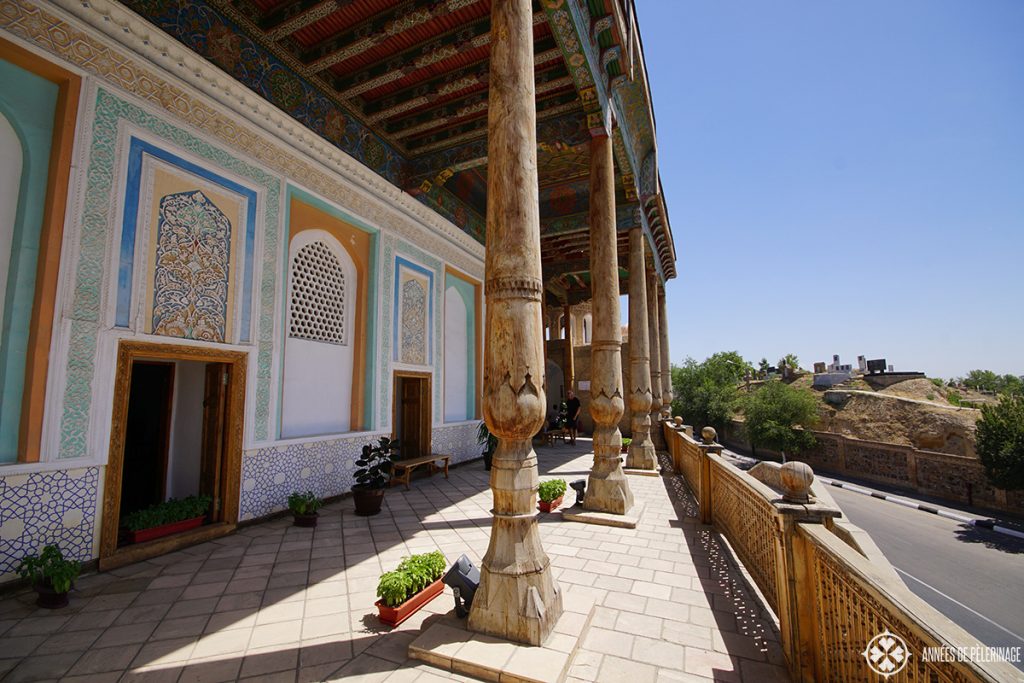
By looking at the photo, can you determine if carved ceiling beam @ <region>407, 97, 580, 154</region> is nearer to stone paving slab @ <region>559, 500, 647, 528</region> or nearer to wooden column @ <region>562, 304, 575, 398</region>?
stone paving slab @ <region>559, 500, 647, 528</region>

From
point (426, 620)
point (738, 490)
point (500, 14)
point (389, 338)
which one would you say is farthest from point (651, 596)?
point (389, 338)

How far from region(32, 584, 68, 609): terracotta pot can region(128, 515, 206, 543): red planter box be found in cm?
112

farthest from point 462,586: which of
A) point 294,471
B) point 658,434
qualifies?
point 658,434

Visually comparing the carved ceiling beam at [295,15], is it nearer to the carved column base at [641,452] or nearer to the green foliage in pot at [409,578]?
the green foliage in pot at [409,578]

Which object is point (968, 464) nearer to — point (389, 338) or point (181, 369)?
point (389, 338)

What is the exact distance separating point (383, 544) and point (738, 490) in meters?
3.62

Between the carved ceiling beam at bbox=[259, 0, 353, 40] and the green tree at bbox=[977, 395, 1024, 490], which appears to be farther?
the green tree at bbox=[977, 395, 1024, 490]

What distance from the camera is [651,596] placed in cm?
351

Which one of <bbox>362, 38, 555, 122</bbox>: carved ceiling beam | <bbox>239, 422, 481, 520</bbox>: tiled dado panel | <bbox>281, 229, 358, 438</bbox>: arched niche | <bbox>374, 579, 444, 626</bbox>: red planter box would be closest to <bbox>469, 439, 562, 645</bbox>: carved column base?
<bbox>374, 579, 444, 626</bbox>: red planter box

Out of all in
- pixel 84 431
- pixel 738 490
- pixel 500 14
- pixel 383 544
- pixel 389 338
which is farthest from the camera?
pixel 389 338

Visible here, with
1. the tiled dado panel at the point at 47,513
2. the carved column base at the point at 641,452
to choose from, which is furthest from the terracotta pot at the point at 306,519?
the carved column base at the point at 641,452

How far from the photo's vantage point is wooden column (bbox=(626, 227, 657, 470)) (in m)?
8.44

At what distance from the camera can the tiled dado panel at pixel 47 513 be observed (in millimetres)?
3555

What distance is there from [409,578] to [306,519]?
294 cm
